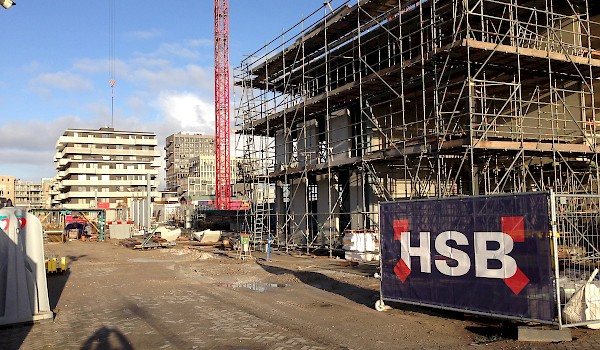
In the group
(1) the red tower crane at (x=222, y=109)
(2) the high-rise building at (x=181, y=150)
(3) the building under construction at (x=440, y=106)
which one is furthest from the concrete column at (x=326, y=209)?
(2) the high-rise building at (x=181, y=150)

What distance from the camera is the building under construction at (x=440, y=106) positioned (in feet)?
54.5

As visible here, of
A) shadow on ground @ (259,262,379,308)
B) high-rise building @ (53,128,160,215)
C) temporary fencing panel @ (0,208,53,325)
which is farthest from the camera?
high-rise building @ (53,128,160,215)

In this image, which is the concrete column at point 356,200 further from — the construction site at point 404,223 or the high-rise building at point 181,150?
the high-rise building at point 181,150

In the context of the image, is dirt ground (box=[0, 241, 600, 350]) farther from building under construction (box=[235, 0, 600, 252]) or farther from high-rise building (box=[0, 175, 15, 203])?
high-rise building (box=[0, 175, 15, 203])

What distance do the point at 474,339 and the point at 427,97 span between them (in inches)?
558

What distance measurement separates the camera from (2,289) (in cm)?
978

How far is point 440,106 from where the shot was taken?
16.9 metres

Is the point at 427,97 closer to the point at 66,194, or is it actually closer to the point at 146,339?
the point at 146,339

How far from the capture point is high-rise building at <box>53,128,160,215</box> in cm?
9281

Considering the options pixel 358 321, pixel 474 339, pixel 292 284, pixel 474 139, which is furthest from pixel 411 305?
pixel 474 139

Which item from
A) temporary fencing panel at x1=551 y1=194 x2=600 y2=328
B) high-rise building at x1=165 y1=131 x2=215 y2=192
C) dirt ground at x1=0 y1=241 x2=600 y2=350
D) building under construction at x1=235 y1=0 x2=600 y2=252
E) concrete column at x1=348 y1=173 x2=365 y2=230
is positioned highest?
high-rise building at x1=165 y1=131 x2=215 y2=192

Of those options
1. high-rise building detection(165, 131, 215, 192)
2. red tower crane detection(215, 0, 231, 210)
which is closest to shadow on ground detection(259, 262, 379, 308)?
red tower crane detection(215, 0, 231, 210)

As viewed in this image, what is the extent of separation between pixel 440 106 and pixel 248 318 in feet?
32.9

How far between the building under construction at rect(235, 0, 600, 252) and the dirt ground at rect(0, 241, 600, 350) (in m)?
4.96
